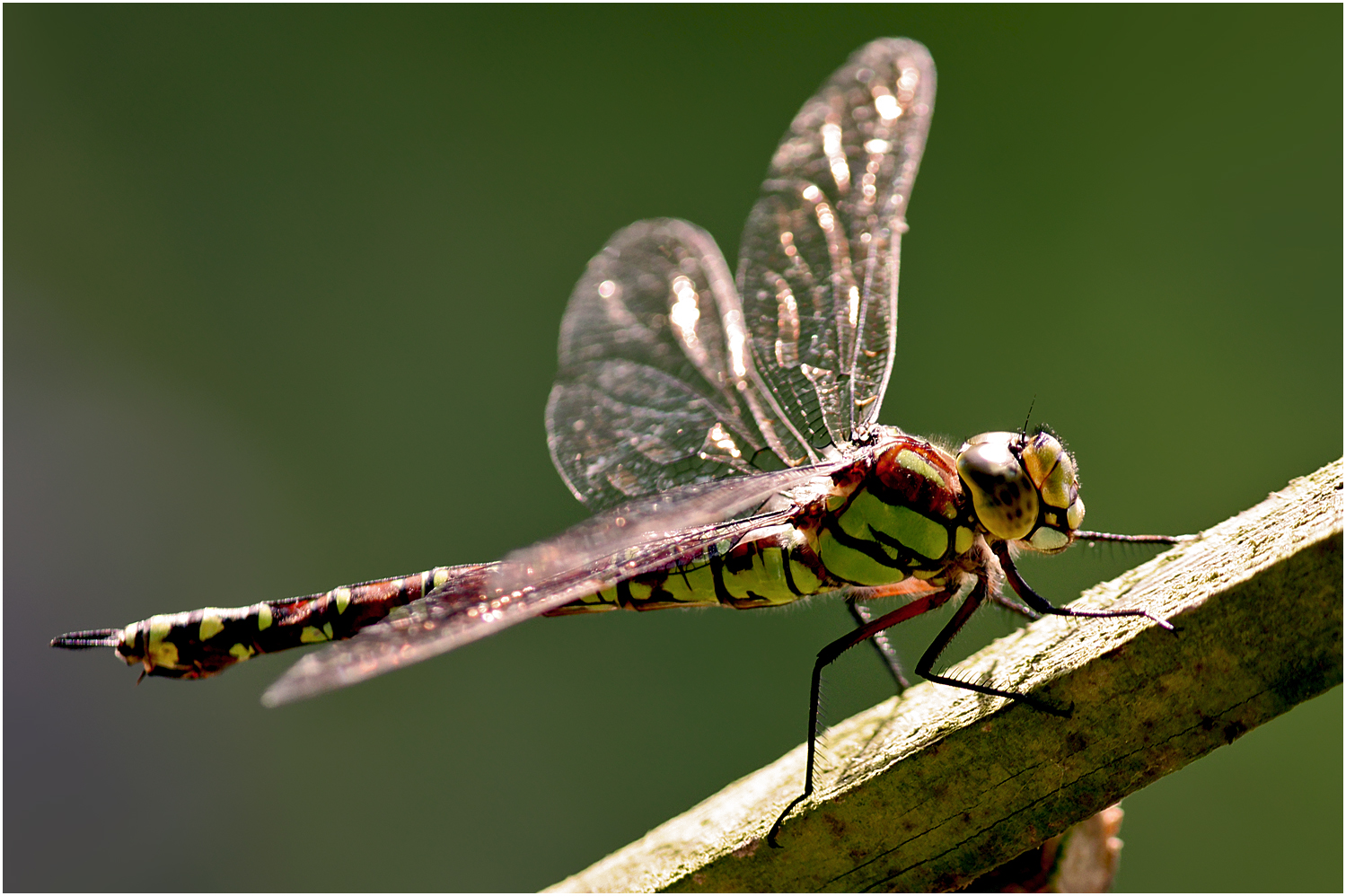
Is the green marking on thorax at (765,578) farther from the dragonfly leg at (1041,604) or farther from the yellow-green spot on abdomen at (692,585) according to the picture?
the dragonfly leg at (1041,604)

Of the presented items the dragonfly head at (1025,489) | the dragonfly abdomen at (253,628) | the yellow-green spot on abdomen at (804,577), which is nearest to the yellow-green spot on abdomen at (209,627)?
the dragonfly abdomen at (253,628)

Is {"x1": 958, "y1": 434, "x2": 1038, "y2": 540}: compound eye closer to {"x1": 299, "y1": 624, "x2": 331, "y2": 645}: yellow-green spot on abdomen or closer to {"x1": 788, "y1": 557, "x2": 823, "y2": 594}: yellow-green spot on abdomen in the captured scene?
{"x1": 788, "y1": 557, "x2": 823, "y2": 594}: yellow-green spot on abdomen

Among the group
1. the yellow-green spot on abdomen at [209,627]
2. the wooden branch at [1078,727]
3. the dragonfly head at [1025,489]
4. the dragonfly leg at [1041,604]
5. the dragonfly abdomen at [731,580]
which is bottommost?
the wooden branch at [1078,727]

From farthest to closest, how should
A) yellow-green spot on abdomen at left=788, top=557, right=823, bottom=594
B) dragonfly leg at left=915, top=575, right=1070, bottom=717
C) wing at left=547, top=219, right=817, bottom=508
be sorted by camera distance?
1. wing at left=547, top=219, right=817, bottom=508
2. yellow-green spot on abdomen at left=788, top=557, right=823, bottom=594
3. dragonfly leg at left=915, top=575, right=1070, bottom=717

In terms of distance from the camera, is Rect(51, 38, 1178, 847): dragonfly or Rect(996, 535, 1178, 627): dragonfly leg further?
Rect(51, 38, 1178, 847): dragonfly

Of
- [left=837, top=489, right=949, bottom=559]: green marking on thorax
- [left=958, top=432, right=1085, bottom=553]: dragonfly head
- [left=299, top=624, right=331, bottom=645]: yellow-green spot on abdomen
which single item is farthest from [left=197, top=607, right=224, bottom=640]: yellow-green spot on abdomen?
[left=958, top=432, right=1085, bottom=553]: dragonfly head

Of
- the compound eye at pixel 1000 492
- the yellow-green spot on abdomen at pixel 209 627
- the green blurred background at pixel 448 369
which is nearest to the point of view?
the compound eye at pixel 1000 492

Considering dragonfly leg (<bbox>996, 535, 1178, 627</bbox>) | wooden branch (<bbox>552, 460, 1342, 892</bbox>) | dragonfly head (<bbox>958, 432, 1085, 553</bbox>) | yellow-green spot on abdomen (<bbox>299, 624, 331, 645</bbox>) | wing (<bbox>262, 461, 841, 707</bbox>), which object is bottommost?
wooden branch (<bbox>552, 460, 1342, 892</bbox>)
